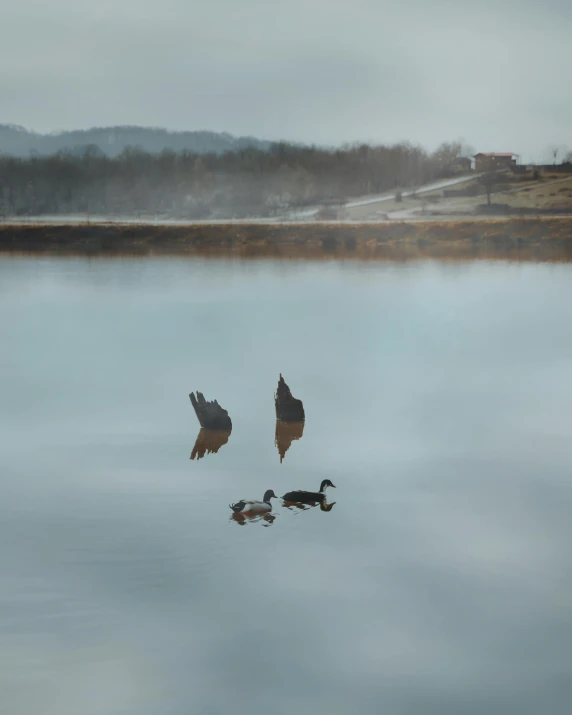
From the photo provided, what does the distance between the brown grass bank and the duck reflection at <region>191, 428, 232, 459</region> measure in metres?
30.2

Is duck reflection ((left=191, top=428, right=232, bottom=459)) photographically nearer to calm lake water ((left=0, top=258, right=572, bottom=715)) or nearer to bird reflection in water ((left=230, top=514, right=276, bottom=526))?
calm lake water ((left=0, top=258, right=572, bottom=715))

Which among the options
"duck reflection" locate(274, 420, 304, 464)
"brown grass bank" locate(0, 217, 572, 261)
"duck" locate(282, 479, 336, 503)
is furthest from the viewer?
"brown grass bank" locate(0, 217, 572, 261)

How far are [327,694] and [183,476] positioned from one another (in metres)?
3.62

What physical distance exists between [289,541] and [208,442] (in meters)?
3.09

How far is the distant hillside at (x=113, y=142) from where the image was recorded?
160ft

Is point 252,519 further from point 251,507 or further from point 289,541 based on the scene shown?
point 289,541

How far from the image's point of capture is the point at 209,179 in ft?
164

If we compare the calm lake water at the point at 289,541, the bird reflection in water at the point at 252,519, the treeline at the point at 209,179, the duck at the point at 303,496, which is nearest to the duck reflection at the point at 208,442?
the calm lake water at the point at 289,541

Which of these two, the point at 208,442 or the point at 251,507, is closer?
the point at 251,507

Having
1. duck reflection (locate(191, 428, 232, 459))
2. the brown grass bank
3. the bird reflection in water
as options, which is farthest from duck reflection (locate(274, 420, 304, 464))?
the brown grass bank

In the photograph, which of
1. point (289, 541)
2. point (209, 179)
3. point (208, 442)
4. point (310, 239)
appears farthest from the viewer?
point (209, 179)

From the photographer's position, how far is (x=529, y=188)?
139 ft

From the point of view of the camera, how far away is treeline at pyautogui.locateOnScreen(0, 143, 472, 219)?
4666 cm

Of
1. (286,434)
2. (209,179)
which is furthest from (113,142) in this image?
(286,434)
